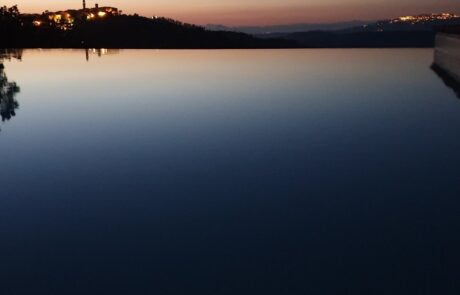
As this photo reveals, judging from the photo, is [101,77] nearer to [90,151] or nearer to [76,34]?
[90,151]

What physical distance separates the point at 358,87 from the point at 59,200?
21.2 metres

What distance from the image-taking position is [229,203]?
676cm

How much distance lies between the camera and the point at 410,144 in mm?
11469

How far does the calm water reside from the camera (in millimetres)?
4496

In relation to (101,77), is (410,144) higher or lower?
lower

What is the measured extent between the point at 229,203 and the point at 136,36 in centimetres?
10631

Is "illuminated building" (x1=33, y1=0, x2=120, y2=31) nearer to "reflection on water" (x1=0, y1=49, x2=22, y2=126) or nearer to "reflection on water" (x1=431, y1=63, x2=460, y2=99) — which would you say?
"reflection on water" (x1=0, y1=49, x2=22, y2=126)

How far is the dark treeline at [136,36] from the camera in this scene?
84.2 meters

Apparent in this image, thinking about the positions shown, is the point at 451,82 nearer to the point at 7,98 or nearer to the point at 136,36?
the point at 7,98

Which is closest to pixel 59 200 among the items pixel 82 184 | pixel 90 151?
pixel 82 184

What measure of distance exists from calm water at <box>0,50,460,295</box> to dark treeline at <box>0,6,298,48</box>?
75.4 m

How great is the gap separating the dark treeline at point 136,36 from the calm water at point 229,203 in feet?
247

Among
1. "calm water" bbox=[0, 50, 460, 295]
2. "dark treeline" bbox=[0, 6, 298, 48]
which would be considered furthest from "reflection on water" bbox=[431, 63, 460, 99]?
"dark treeline" bbox=[0, 6, 298, 48]

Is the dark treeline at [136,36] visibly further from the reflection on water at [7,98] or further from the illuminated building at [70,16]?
the reflection on water at [7,98]
